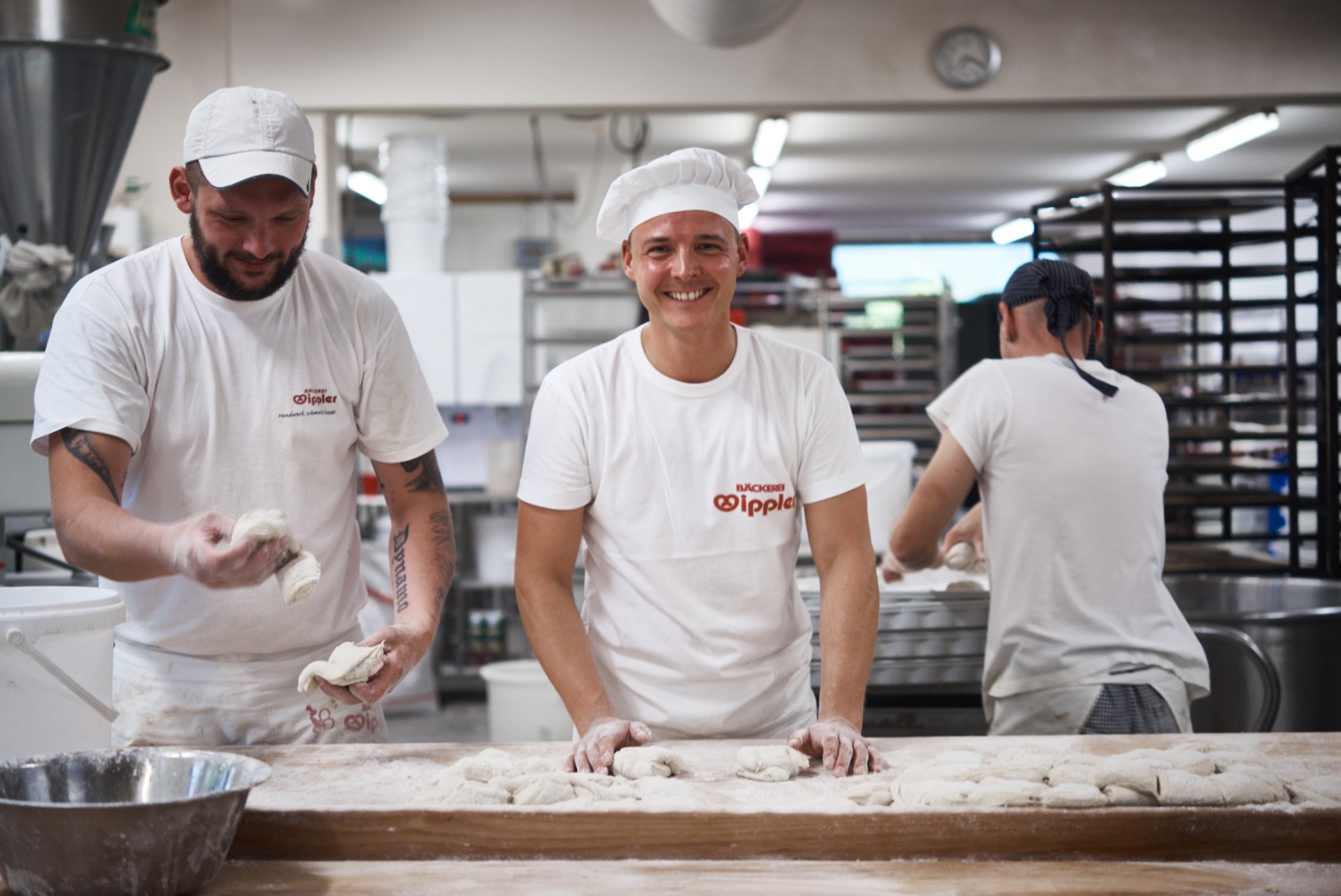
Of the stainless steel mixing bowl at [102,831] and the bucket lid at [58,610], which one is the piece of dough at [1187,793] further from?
the bucket lid at [58,610]

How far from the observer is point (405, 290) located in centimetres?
565

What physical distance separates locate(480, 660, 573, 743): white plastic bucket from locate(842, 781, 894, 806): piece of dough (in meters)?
2.71

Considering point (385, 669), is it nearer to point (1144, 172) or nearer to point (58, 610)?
point (58, 610)

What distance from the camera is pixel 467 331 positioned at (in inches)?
225

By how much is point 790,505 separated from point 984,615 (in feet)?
3.64

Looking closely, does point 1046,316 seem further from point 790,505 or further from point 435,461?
point 435,461

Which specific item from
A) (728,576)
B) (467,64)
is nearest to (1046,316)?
(728,576)

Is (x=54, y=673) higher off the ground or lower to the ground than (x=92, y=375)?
lower

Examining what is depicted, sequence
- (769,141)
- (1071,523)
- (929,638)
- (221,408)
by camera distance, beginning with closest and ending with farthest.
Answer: (221,408) → (1071,523) → (929,638) → (769,141)

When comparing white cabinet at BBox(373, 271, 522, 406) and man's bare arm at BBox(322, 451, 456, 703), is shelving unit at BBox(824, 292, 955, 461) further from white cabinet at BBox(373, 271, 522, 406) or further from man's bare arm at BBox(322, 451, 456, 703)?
man's bare arm at BBox(322, 451, 456, 703)

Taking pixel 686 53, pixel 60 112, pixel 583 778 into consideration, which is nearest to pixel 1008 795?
pixel 583 778

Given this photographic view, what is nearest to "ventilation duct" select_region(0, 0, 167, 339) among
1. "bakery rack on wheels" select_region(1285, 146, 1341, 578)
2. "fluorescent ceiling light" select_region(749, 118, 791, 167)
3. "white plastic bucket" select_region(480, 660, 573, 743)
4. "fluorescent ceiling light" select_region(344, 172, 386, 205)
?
"white plastic bucket" select_region(480, 660, 573, 743)

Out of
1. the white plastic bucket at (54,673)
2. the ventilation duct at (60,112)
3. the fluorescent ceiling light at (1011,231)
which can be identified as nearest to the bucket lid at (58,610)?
the white plastic bucket at (54,673)

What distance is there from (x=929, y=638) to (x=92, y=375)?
1.85 meters
